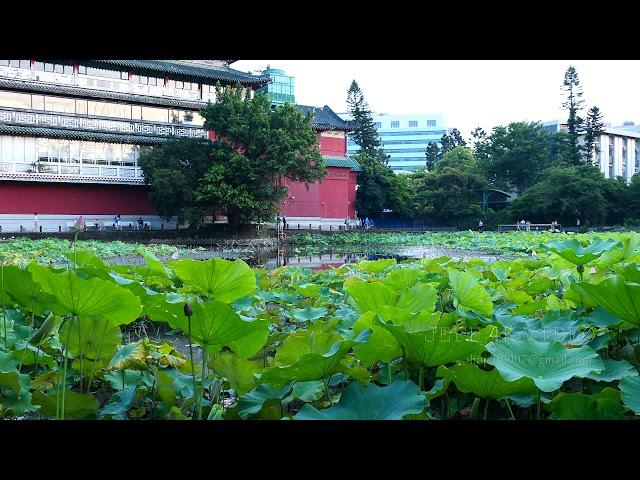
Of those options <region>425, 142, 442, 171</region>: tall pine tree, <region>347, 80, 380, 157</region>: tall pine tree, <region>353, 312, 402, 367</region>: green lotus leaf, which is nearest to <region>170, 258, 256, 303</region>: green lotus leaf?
<region>353, 312, 402, 367</region>: green lotus leaf

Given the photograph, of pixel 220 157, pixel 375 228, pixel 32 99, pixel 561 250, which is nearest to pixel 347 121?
pixel 375 228

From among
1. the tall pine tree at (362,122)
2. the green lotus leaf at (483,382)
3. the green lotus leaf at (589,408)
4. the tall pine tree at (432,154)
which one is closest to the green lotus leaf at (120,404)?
the green lotus leaf at (483,382)

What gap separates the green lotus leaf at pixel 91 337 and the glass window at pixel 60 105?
1690cm

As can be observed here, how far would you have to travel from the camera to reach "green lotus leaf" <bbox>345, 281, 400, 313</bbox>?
1.14 meters

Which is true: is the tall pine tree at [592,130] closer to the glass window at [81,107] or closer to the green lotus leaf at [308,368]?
the glass window at [81,107]

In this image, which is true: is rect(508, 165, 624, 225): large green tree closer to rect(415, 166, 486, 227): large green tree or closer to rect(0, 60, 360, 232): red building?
rect(415, 166, 486, 227): large green tree

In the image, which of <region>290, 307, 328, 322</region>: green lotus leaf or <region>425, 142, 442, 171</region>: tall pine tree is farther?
<region>425, 142, 442, 171</region>: tall pine tree

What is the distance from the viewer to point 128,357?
107 cm

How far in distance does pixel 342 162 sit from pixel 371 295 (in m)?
19.9

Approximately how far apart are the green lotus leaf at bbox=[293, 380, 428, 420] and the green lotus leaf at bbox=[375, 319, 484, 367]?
75 millimetres
